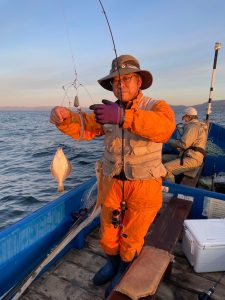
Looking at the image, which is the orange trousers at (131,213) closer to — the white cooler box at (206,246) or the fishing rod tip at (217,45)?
the white cooler box at (206,246)

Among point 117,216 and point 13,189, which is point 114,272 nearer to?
point 117,216

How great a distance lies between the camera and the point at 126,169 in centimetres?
340

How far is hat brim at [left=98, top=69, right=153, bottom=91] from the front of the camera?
10.4 ft

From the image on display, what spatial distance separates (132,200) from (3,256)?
1807 millimetres

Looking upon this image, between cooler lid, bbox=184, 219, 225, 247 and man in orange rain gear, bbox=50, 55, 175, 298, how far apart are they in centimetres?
96

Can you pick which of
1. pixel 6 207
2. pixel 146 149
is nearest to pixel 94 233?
pixel 146 149

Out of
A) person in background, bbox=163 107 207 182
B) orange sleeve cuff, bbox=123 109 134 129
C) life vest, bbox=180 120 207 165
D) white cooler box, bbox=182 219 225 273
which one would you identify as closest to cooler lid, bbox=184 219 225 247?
white cooler box, bbox=182 219 225 273

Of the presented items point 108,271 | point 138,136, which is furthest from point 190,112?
point 108,271

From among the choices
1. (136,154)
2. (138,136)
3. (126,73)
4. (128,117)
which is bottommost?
(136,154)

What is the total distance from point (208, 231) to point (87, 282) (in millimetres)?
1885

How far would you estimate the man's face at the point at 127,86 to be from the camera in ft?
10.8

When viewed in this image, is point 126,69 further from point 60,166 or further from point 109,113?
point 60,166

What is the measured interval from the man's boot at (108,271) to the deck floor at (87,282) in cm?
11

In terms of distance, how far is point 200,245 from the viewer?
12.7 ft
